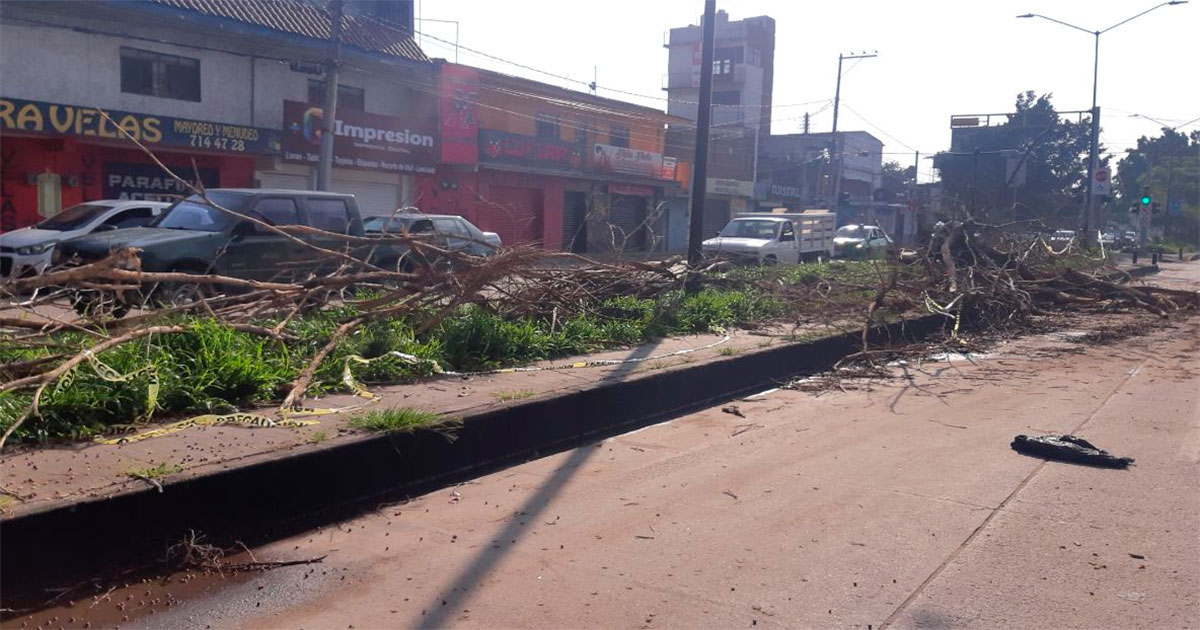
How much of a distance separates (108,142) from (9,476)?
68.0 feet

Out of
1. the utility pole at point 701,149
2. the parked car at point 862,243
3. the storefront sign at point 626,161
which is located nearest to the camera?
the utility pole at point 701,149

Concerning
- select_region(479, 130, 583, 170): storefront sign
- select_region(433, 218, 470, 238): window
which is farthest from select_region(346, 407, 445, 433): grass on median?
select_region(479, 130, 583, 170): storefront sign

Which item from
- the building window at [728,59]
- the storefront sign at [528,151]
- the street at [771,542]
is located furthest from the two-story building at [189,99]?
the building window at [728,59]

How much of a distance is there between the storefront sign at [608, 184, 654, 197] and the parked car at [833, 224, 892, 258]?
8.15 meters

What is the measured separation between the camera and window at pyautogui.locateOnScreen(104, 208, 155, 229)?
54.6 ft

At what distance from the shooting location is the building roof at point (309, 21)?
25234mm

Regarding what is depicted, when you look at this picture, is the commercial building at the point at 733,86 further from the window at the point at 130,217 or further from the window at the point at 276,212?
the window at the point at 276,212

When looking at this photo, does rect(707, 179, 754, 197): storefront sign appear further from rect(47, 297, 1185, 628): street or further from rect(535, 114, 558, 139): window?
rect(47, 297, 1185, 628): street

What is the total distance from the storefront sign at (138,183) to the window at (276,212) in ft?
38.3

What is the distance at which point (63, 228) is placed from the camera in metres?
16.8

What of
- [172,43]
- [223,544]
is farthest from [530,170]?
[223,544]

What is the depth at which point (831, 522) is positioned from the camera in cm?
599

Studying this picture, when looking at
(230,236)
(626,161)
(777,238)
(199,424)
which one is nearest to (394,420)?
(199,424)

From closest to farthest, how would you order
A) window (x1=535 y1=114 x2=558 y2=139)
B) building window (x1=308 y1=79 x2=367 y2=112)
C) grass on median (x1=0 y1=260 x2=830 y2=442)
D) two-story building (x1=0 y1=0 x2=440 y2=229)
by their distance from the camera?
1. grass on median (x1=0 y1=260 x2=830 y2=442)
2. two-story building (x1=0 y1=0 x2=440 y2=229)
3. building window (x1=308 y1=79 x2=367 y2=112)
4. window (x1=535 y1=114 x2=558 y2=139)
